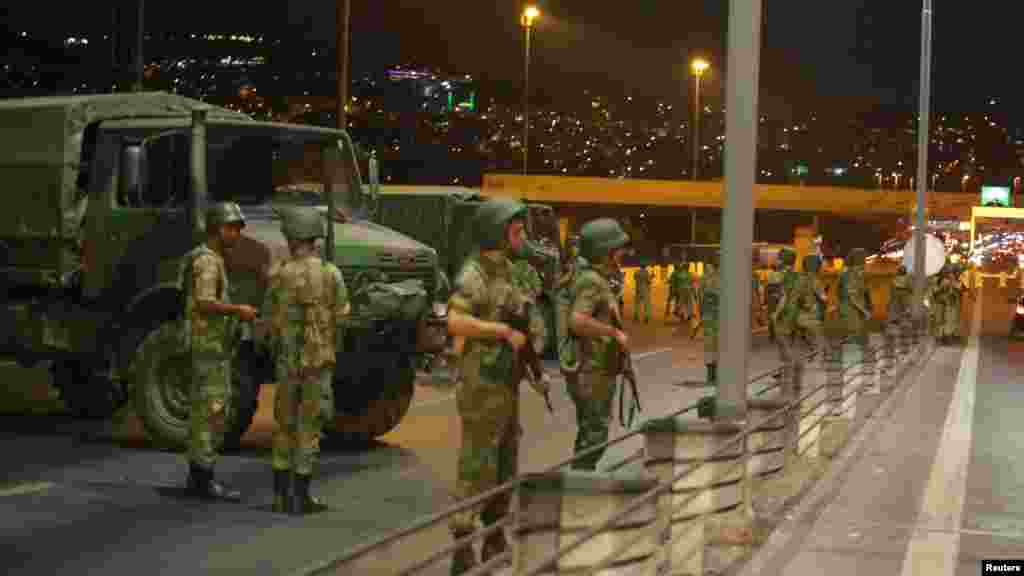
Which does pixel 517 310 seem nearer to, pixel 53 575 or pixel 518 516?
pixel 518 516

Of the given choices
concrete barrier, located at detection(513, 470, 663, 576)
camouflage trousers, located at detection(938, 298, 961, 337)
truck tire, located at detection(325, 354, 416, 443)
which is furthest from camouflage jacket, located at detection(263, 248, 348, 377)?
camouflage trousers, located at detection(938, 298, 961, 337)

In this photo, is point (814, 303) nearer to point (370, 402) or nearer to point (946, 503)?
point (370, 402)

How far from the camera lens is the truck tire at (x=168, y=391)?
46.5ft

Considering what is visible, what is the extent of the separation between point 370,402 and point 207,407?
3634 mm

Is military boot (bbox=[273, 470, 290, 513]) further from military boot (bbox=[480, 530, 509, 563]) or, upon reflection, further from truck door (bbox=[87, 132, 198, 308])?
truck door (bbox=[87, 132, 198, 308])

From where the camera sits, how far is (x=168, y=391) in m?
14.2

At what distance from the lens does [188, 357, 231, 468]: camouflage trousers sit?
11773 mm

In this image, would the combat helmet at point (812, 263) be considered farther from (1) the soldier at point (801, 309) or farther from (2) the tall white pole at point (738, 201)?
(2) the tall white pole at point (738, 201)

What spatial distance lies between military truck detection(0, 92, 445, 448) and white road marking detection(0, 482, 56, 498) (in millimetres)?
1597

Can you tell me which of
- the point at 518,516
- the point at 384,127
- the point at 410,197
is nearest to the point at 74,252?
the point at 518,516

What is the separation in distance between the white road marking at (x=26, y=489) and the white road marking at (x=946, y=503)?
20.4 feet

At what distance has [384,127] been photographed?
4710 inches

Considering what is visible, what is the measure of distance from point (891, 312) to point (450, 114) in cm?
9335

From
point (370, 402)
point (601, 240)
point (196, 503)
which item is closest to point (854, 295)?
point (370, 402)
